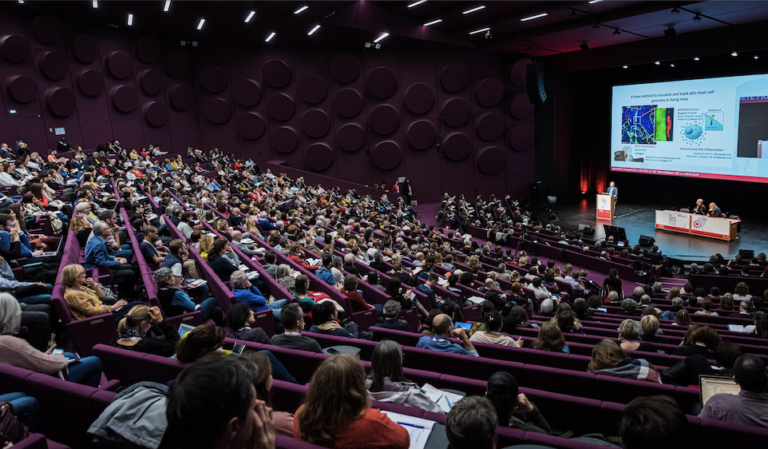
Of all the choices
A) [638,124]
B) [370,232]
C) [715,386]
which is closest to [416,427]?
[715,386]

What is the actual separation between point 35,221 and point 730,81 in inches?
730

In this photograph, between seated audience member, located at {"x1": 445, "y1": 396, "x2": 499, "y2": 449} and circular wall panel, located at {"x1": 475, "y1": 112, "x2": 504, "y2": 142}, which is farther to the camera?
circular wall panel, located at {"x1": 475, "y1": 112, "x2": 504, "y2": 142}

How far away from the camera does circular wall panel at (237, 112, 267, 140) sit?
65.5ft

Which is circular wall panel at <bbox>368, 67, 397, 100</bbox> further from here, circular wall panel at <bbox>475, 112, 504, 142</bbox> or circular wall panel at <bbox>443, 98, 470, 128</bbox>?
circular wall panel at <bbox>475, 112, 504, 142</bbox>

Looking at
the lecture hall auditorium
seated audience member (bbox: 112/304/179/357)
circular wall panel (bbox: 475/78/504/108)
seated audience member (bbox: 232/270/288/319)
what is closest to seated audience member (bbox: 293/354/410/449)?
the lecture hall auditorium

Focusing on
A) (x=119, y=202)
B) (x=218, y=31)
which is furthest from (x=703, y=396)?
(x=218, y=31)

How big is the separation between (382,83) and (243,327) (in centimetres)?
1823

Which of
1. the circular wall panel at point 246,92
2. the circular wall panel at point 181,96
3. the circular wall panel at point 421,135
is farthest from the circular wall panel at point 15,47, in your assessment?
the circular wall panel at point 421,135

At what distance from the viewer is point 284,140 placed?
20391 mm

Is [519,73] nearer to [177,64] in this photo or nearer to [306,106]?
[306,106]

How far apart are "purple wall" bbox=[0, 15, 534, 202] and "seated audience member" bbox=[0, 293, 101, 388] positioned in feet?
49.0

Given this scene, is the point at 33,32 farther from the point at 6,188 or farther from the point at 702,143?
the point at 702,143

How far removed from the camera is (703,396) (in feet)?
9.63

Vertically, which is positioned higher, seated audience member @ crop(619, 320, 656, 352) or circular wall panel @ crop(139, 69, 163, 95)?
circular wall panel @ crop(139, 69, 163, 95)
